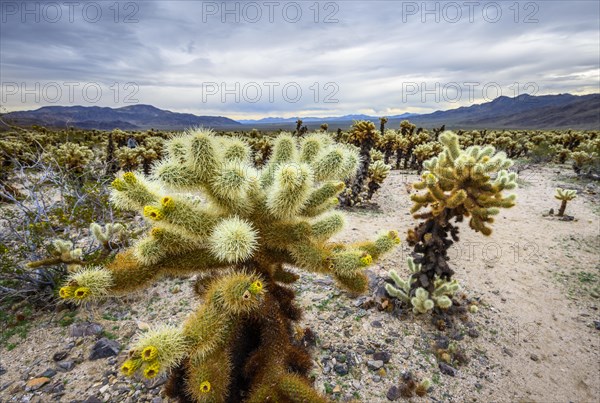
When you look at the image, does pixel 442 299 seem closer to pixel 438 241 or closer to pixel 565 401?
pixel 438 241

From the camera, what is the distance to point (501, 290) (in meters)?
5.63

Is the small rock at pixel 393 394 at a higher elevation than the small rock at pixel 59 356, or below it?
below

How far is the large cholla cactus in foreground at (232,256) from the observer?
1751mm

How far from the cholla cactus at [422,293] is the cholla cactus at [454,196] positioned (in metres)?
0.09

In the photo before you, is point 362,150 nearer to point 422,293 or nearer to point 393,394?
point 422,293

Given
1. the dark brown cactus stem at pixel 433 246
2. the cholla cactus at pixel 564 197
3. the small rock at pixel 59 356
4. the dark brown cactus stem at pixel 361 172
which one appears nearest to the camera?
the small rock at pixel 59 356

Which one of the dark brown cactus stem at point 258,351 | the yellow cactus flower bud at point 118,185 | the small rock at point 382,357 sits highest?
the yellow cactus flower bud at point 118,185

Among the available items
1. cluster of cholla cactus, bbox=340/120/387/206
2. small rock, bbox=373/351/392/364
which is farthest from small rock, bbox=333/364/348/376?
cluster of cholla cactus, bbox=340/120/387/206

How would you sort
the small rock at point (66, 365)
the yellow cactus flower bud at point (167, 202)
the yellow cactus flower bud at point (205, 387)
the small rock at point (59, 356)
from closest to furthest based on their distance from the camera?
the yellow cactus flower bud at point (205, 387) → the yellow cactus flower bud at point (167, 202) → the small rock at point (66, 365) → the small rock at point (59, 356)

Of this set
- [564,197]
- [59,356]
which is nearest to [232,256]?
[59,356]

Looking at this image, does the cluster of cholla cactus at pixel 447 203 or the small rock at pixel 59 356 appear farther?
the cluster of cholla cactus at pixel 447 203

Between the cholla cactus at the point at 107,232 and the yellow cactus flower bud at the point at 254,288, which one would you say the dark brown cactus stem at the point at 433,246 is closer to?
the yellow cactus flower bud at the point at 254,288

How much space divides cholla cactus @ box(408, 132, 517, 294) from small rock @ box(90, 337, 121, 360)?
3.96 metres

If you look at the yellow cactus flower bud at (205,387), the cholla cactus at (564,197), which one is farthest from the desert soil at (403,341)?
the cholla cactus at (564,197)
